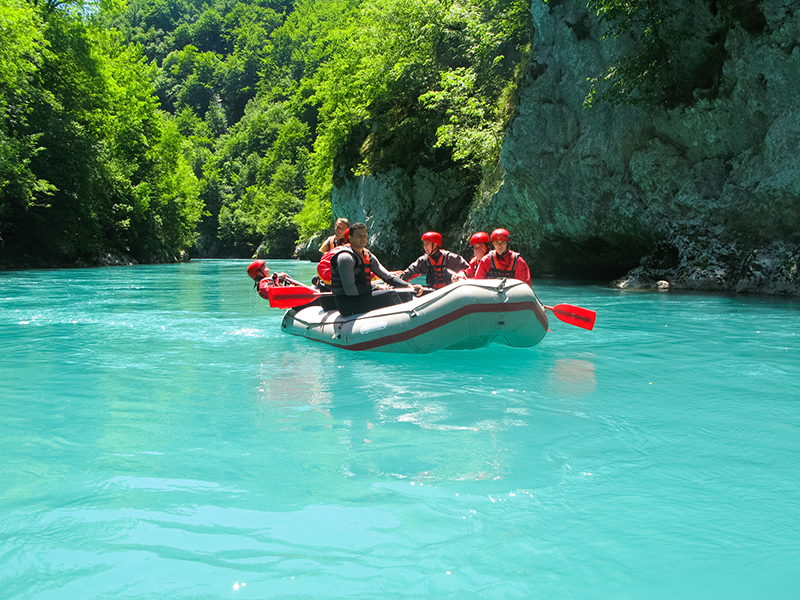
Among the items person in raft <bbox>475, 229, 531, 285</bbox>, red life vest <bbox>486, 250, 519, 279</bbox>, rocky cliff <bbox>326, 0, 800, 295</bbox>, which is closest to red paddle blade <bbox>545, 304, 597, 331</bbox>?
person in raft <bbox>475, 229, 531, 285</bbox>

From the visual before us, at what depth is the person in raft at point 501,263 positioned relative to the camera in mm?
7746

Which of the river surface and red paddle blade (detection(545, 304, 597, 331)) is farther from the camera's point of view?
red paddle blade (detection(545, 304, 597, 331))

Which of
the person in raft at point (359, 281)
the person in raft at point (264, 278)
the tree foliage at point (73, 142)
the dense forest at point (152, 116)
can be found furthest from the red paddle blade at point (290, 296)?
the tree foliage at point (73, 142)

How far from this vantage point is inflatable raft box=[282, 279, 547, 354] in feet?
20.9

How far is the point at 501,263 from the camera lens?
7.87 m

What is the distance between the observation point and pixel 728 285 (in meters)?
14.2

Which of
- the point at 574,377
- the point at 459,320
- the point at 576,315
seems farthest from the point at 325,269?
the point at 574,377

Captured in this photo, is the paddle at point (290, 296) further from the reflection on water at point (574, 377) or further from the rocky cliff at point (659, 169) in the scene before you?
the rocky cliff at point (659, 169)

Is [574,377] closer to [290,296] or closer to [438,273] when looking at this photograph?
[438,273]

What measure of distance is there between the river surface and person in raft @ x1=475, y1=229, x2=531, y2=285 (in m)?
1.32

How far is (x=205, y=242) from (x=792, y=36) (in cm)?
6297

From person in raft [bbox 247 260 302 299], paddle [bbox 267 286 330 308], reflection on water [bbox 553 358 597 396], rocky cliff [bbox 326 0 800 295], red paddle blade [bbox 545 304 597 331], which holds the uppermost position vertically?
rocky cliff [bbox 326 0 800 295]

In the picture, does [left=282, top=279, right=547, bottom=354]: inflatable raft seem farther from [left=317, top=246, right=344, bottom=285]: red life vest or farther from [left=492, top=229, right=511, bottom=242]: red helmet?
[left=317, top=246, right=344, bottom=285]: red life vest

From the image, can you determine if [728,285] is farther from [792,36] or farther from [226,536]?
[226,536]
